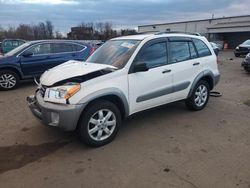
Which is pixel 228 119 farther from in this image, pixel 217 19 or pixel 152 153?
pixel 217 19

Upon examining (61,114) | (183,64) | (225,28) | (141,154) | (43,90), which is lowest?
(141,154)

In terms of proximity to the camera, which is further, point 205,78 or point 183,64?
point 205,78

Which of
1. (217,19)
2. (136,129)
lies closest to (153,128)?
(136,129)

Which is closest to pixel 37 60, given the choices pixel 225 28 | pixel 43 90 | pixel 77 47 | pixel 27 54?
pixel 27 54

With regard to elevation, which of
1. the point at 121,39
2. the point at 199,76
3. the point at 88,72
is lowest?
the point at 199,76

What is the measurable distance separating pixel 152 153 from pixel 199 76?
2488mm

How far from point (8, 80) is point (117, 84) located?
5.61 metres

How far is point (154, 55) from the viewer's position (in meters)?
4.81

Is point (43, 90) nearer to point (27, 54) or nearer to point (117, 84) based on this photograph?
point (117, 84)

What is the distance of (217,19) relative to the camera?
1913 inches

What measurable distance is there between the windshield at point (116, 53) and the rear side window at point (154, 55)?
198 mm

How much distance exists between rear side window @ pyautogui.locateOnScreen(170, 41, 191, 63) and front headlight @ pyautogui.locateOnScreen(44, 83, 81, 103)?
85.2 inches

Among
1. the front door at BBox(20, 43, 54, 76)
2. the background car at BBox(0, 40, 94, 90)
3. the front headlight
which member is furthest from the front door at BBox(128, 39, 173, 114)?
the front door at BBox(20, 43, 54, 76)

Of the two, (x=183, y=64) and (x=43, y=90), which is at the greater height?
(x=183, y=64)
